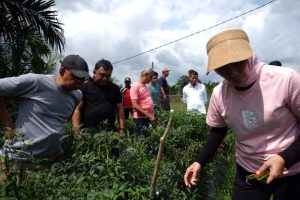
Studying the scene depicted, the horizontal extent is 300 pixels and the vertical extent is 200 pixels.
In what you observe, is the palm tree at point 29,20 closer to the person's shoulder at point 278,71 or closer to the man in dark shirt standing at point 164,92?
the man in dark shirt standing at point 164,92

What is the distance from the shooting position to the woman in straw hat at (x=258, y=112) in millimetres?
2383

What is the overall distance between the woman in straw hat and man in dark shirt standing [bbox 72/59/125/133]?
239cm

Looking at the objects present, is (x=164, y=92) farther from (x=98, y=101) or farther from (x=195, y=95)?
(x=98, y=101)

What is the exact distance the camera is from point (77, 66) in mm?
3666

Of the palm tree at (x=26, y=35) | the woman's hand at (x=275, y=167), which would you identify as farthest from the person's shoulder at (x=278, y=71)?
the palm tree at (x=26, y=35)

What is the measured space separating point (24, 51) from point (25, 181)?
680 cm

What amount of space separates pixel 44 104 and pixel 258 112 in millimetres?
1720

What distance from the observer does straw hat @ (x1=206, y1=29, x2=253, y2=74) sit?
2.34 metres

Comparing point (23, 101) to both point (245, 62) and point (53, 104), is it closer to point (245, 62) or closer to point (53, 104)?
point (53, 104)

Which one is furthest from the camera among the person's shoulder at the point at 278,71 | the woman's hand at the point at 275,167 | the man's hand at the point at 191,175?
the man's hand at the point at 191,175

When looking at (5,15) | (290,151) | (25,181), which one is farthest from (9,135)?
(5,15)

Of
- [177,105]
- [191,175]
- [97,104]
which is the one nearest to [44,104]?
[191,175]

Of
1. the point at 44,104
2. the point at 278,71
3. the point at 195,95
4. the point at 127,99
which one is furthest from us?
the point at 127,99

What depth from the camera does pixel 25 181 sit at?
8.00 ft
